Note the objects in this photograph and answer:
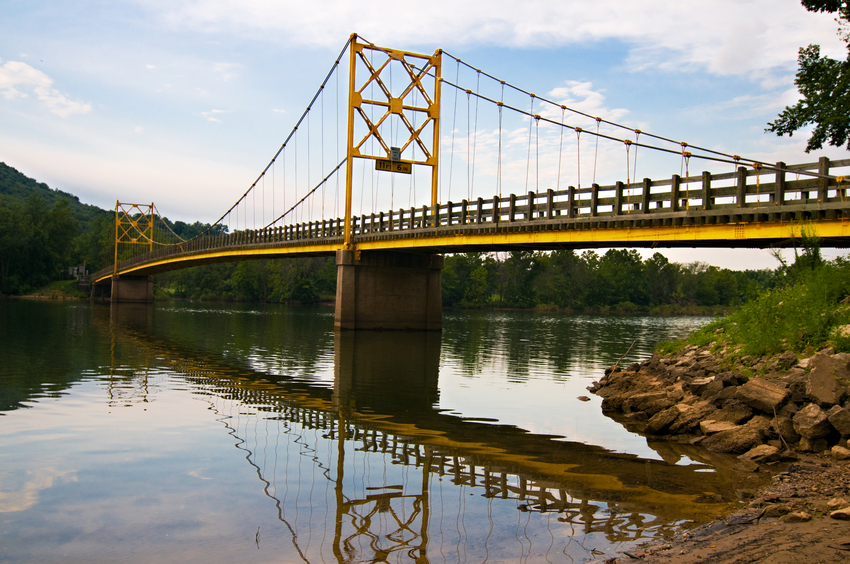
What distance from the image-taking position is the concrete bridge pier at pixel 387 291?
127 ft

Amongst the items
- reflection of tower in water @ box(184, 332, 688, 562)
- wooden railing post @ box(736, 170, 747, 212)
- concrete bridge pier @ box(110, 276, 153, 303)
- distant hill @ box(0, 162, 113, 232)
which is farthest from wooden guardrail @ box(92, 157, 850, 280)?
distant hill @ box(0, 162, 113, 232)

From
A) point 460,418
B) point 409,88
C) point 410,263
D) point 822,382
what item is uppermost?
point 409,88

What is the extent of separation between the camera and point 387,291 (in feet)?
129

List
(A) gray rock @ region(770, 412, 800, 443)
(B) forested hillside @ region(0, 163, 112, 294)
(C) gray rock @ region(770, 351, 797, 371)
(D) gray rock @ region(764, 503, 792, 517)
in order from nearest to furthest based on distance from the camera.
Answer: (D) gray rock @ region(764, 503, 792, 517) → (A) gray rock @ region(770, 412, 800, 443) → (C) gray rock @ region(770, 351, 797, 371) → (B) forested hillside @ region(0, 163, 112, 294)

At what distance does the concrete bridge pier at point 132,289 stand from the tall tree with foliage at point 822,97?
8144 cm

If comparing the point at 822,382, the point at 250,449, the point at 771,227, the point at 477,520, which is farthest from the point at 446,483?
the point at 771,227

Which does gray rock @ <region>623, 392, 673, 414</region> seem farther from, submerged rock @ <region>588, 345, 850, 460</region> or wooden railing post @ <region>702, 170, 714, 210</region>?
wooden railing post @ <region>702, 170, 714, 210</region>

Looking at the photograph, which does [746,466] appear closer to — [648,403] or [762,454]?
[762,454]

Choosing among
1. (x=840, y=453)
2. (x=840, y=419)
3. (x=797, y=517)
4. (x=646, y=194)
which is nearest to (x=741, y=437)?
(x=840, y=419)

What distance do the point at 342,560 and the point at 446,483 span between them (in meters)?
2.67

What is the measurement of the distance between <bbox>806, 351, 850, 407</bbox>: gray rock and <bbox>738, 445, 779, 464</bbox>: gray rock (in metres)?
1.12

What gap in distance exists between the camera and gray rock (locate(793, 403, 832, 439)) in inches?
386

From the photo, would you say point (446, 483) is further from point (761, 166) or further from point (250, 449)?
point (761, 166)

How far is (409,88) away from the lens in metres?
42.5
